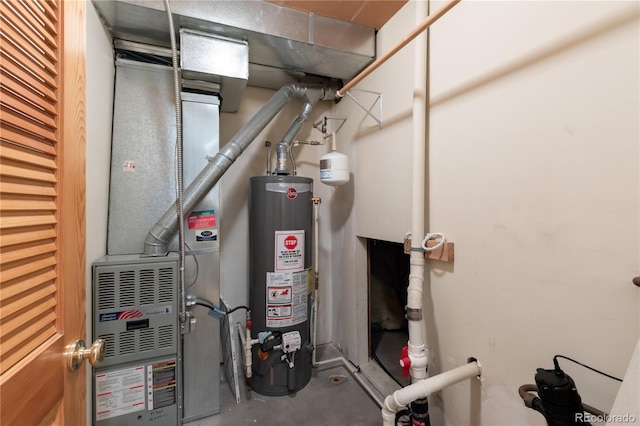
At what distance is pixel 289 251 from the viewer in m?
1.98

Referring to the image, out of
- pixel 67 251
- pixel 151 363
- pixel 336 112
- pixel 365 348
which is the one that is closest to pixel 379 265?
pixel 365 348

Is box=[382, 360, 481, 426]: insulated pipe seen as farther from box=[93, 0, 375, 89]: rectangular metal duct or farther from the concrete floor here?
box=[93, 0, 375, 89]: rectangular metal duct

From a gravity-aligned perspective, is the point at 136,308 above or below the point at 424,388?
above

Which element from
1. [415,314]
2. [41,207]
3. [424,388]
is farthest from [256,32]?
[424,388]

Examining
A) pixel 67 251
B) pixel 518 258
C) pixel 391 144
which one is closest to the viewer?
pixel 67 251

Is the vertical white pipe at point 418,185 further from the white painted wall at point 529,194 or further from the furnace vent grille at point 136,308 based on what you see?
the furnace vent grille at point 136,308

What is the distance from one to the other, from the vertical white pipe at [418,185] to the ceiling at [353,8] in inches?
13.9

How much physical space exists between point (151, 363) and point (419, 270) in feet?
4.92

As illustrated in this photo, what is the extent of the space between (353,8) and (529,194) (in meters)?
1.48

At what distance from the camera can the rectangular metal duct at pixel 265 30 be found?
1499mm

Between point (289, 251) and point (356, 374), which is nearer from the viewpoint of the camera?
point (289, 251)

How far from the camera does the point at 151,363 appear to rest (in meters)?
1.54

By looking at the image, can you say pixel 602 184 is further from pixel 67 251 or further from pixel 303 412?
pixel 303 412

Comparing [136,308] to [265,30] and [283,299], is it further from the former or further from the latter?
[265,30]
